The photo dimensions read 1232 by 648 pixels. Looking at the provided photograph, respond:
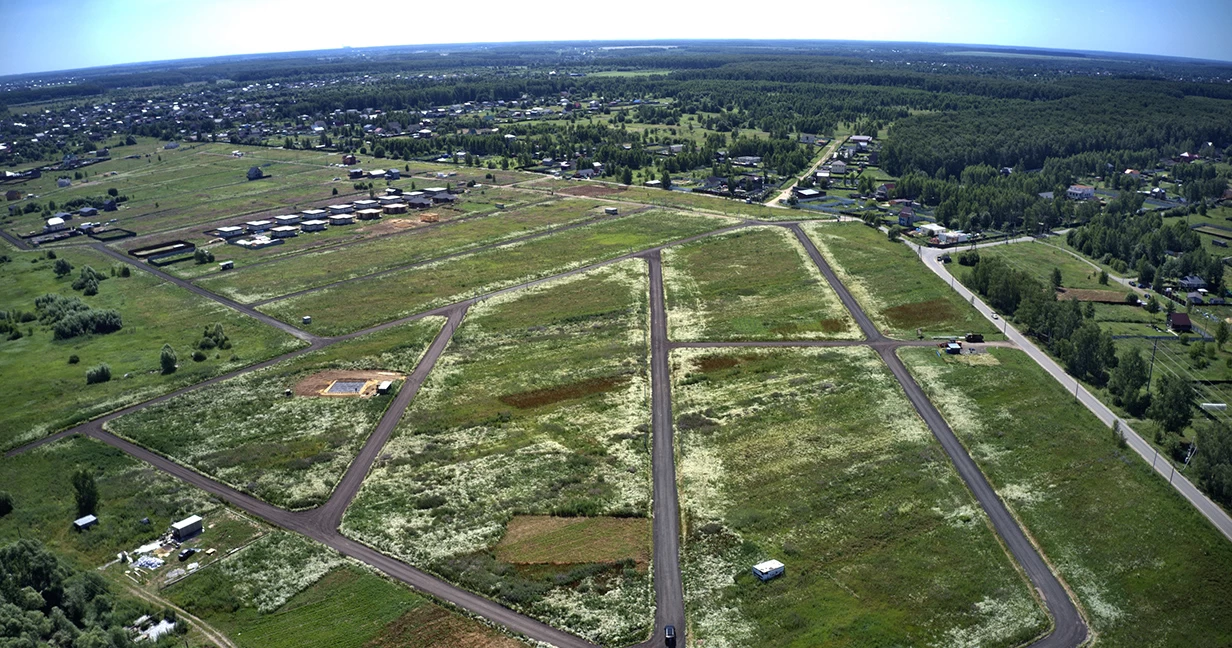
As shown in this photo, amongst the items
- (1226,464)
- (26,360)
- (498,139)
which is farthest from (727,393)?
(498,139)

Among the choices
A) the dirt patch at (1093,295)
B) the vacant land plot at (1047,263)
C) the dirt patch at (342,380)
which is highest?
the vacant land plot at (1047,263)

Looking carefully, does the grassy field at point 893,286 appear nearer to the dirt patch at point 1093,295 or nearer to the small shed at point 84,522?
the dirt patch at point 1093,295

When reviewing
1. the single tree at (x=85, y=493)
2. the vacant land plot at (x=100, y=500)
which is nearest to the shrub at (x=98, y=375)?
the vacant land plot at (x=100, y=500)

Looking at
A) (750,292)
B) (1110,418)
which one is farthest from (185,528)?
(1110,418)

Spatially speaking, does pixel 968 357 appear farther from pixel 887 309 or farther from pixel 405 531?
pixel 405 531

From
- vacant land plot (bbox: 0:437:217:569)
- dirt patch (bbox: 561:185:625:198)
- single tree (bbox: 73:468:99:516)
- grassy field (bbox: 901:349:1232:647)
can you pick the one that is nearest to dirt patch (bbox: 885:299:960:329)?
grassy field (bbox: 901:349:1232:647)
